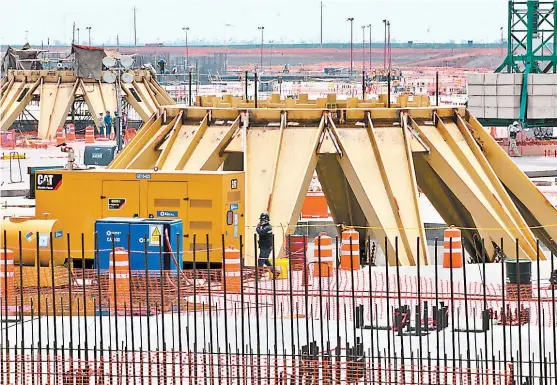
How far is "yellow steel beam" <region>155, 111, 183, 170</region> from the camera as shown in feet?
103

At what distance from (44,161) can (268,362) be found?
41.8 m

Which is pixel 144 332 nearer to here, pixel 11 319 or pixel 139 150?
pixel 11 319

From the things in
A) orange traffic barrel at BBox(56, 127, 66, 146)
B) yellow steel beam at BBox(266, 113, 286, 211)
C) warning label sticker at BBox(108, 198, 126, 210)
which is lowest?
warning label sticker at BBox(108, 198, 126, 210)

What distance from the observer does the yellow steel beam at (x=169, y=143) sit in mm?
31531

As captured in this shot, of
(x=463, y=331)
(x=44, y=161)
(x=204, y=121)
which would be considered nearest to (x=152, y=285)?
(x=463, y=331)

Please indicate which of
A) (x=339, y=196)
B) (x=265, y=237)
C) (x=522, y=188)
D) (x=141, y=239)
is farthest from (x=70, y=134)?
(x=141, y=239)

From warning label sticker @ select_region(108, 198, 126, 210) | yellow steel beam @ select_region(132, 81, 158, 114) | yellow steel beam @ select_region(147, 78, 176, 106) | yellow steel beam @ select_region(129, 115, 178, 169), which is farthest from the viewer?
yellow steel beam @ select_region(147, 78, 176, 106)

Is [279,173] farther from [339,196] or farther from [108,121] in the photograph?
[108,121]

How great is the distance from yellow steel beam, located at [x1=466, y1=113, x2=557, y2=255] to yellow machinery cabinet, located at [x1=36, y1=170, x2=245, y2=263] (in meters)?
7.71

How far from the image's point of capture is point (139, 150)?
33094 mm

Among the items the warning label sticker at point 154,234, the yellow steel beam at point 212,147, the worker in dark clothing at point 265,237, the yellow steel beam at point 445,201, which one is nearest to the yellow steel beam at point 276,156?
the yellow steel beam at point 212,147

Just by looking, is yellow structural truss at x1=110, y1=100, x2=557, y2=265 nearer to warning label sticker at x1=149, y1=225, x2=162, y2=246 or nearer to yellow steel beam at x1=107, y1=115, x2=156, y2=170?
yellow steel beam at x1=107, y1=115, x2=156, y2=170

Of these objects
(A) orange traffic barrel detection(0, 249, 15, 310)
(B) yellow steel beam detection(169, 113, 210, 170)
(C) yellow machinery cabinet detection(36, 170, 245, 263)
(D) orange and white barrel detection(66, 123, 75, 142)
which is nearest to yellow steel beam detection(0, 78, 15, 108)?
(D) orange and white barrel detection(66, 123, 75, 142)

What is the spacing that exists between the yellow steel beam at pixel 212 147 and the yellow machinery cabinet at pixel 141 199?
338cm
